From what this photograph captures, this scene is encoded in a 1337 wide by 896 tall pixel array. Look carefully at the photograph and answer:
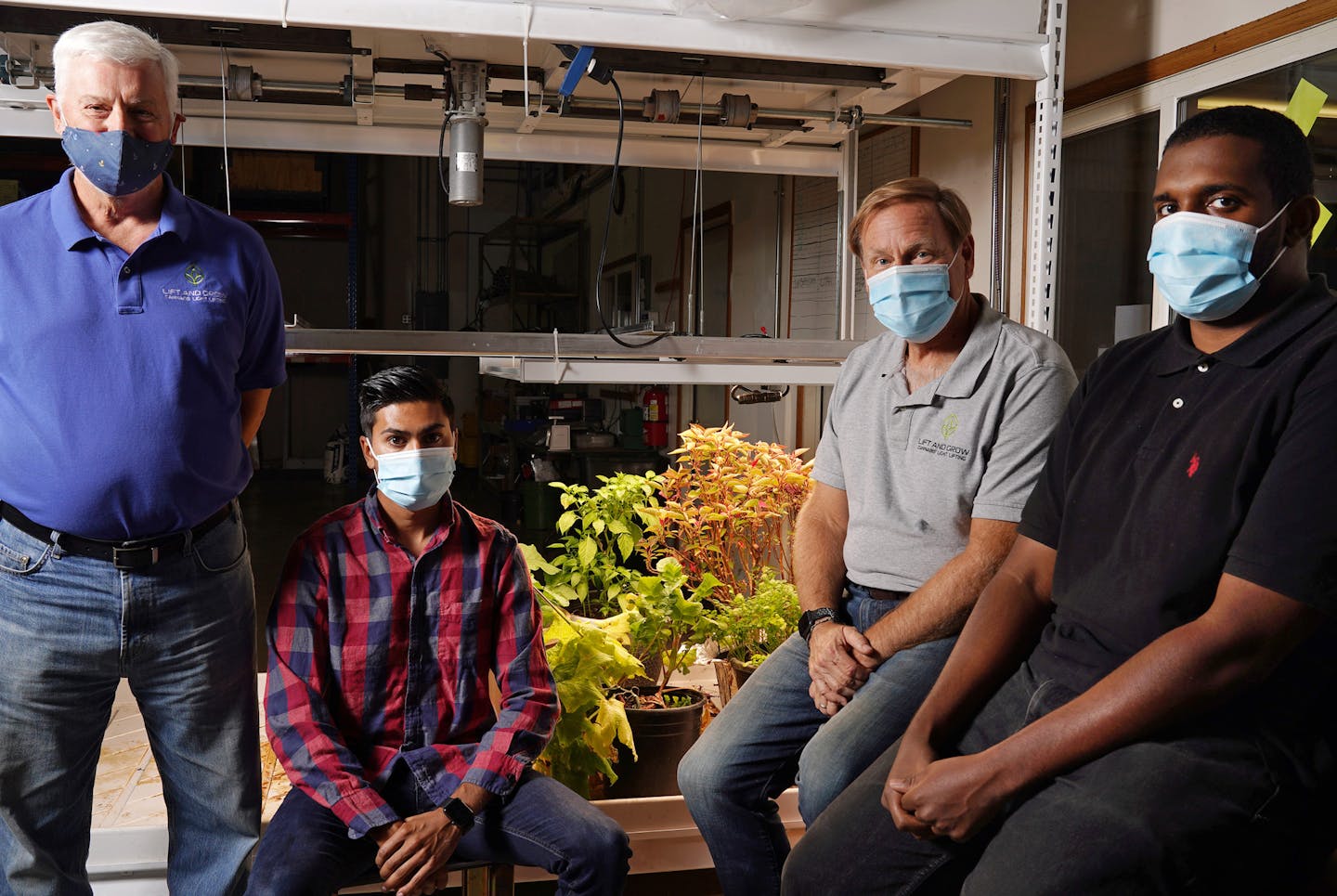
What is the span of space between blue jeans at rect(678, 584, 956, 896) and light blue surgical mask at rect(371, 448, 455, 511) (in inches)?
25.6

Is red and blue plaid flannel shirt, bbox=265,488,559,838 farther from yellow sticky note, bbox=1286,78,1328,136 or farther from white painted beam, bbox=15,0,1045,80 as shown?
yellow sticky note, bbox=1286,78,1328,136

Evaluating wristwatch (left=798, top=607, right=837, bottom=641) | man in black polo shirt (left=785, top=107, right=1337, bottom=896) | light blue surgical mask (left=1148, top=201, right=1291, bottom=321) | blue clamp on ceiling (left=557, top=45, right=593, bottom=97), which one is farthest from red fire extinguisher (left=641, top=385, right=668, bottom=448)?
light blue surgical mask (left=1148, top=201, right=1291, bottom=321)

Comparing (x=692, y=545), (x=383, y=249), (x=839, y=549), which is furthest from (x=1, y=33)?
(x=383, y=249)

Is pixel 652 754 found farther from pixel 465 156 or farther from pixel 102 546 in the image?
pixel 465 156

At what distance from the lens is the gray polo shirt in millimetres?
1780

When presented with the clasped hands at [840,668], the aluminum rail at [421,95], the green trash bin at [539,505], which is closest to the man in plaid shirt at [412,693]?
the clasped hands at [840,668]

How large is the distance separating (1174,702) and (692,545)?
5.56ft

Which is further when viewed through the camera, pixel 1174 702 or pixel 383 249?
pixel 383 249

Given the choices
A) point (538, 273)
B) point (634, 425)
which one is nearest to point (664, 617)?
point (634, 425)

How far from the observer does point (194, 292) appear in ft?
5.62

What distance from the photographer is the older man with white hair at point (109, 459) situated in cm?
163

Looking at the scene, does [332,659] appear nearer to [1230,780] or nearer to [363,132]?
[1230,780]

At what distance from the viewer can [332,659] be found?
6.03 ft

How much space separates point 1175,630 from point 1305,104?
5.60ft
